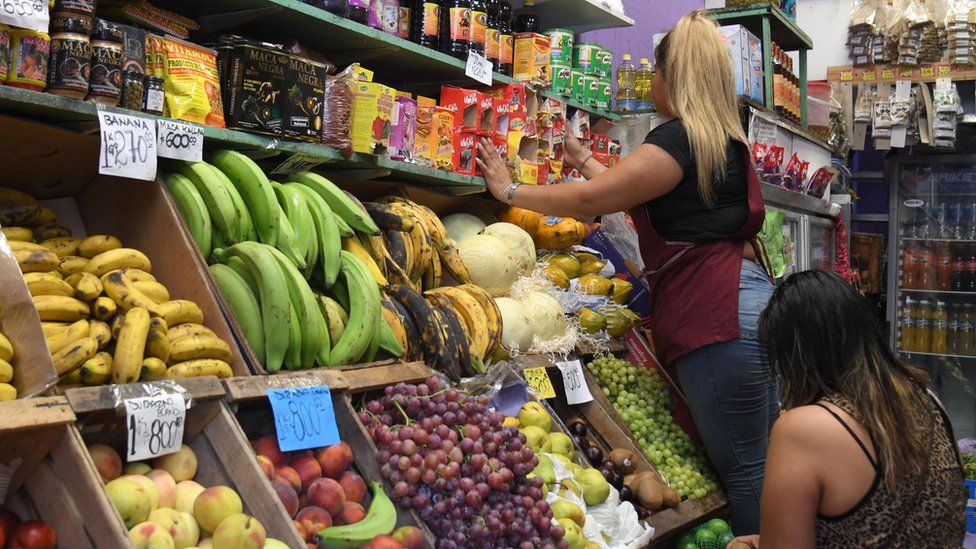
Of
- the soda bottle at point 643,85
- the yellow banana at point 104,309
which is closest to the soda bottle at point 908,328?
the soda bottle at point 643,85

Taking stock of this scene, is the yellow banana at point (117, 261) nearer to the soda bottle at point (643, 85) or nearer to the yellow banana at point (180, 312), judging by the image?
the yellow banana at point (180, 312)

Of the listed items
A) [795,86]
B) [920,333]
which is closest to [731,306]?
[795,86]

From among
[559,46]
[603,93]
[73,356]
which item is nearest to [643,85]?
[603,93]

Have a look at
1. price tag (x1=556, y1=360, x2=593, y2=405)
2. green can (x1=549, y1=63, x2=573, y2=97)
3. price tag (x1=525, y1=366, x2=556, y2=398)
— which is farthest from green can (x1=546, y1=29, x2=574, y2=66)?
price tag (x1=525, y1=366, x2=556, y2=398)

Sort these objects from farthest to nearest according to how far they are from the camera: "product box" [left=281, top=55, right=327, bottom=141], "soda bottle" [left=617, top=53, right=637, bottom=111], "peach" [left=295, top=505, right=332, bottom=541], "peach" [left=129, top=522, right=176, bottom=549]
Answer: "soda bottle" [left=617, top=53, right=637, bottom=111]
"product box" [left=281, top=55, right=327, bottom=141]
"peach" [left=295, top=505, right=332, bottom=541]
"peach" [left=129, top=522, right=176, bottom=549]

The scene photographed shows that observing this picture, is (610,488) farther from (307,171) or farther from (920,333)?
(920,333)

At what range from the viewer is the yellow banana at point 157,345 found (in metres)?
2.15

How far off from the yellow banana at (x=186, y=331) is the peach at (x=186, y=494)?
398mm

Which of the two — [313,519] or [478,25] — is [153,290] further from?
[478,25]

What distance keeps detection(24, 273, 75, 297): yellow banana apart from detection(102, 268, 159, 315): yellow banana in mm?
94

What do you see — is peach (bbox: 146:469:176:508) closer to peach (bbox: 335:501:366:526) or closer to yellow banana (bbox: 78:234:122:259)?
peach (bbox: 335:501:366:526)

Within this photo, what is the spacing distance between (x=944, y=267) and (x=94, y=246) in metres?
7.77

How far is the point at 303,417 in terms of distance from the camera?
225cm

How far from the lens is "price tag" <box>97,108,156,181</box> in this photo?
2279mm
